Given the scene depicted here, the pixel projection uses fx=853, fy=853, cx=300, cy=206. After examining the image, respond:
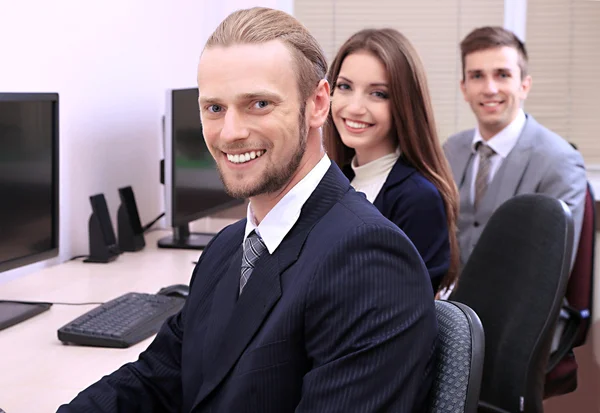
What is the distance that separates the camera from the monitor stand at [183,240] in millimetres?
2922

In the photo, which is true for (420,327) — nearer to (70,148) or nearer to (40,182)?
(40,182)

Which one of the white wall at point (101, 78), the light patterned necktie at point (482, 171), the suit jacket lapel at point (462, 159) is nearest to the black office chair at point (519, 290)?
the light patterned necktie at point (482, 171)

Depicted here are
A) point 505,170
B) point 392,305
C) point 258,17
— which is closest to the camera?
point 392,305

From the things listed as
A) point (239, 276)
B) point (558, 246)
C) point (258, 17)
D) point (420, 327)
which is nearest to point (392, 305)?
point (420, 327)

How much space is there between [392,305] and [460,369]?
0.46ft

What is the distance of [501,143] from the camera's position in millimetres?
2949

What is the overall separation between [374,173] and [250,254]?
104 cm

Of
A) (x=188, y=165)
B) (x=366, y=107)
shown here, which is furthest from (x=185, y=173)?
(x=366, y=107)

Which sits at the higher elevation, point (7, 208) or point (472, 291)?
point (7, 208)

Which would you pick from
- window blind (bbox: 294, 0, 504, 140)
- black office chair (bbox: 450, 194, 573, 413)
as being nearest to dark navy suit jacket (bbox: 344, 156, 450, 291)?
black office chair (bbox: 450, 194, 573, 413)

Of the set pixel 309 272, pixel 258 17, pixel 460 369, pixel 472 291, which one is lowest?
pixel 472 291

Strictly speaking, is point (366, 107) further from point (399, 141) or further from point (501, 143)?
point (501, 143)

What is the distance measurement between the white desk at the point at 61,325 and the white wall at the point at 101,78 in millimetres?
132

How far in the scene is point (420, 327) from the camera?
115 cm
